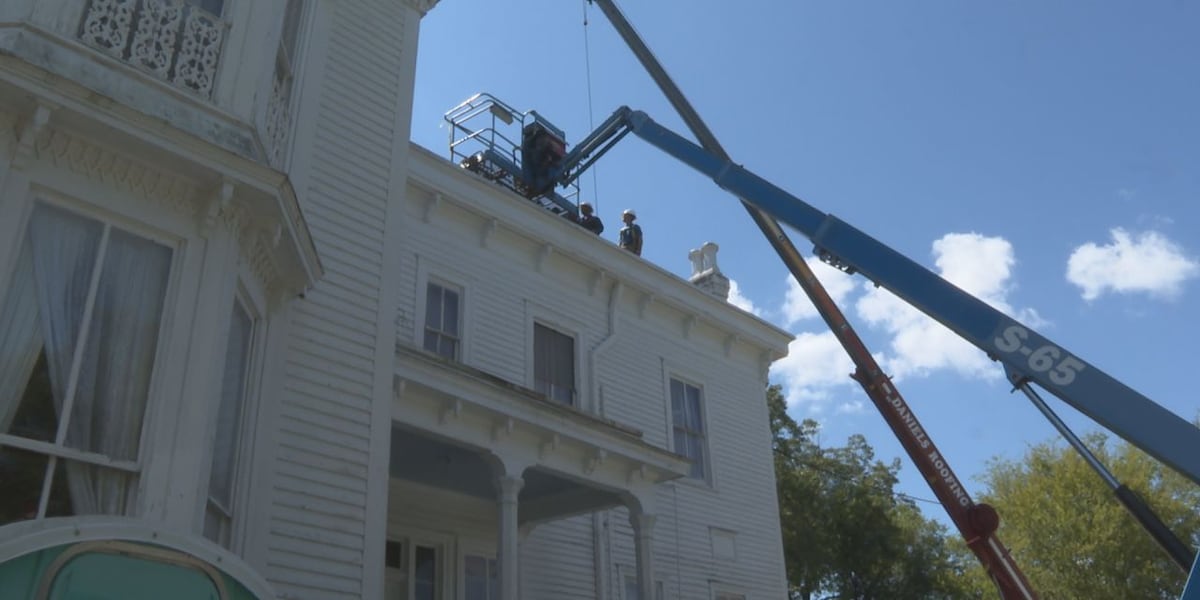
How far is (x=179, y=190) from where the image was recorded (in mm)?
6832

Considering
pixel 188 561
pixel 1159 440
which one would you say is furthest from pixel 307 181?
pixel 1159 440

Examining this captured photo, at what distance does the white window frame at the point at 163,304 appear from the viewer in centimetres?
569

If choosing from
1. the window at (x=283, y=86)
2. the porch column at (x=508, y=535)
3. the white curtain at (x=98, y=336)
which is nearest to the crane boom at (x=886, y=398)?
the porch column at (x=508, y=535)

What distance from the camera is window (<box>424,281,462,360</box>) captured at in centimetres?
1398

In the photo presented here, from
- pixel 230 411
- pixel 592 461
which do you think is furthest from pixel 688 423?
pixel 230 411

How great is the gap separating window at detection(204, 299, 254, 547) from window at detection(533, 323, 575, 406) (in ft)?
25.5

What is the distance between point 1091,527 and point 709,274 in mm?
18227

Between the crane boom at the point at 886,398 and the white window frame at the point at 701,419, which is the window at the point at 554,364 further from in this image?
the crane boom at the point at 886,398

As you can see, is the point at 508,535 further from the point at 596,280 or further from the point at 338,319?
the point at 596,280

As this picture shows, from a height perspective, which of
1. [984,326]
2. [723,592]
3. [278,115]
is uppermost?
[278,115]

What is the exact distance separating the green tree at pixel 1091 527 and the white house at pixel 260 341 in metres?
20.7

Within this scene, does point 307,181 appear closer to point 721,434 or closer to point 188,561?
point 188,561

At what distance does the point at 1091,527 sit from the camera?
100 feet

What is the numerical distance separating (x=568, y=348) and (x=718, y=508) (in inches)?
152
